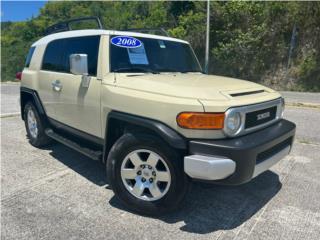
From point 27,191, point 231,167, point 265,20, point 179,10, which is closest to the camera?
point 231,167

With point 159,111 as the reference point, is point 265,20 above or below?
above

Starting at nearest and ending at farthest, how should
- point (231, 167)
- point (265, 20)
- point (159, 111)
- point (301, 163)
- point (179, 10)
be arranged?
point (231, 167) < point (159, 111) < point (301, 163) < point (265, 20) < point (179, 10)

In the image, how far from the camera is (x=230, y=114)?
298cm

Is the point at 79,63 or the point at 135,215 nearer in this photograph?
the point at 135,215

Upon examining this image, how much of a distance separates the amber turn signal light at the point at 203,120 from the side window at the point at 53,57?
2.59 meters

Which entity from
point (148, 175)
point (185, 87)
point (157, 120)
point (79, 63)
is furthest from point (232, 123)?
point (79, 63)

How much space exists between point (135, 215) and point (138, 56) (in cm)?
194

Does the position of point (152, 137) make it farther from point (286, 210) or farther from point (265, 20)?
point (265, 20)

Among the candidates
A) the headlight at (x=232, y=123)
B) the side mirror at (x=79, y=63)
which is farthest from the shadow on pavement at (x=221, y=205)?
the side mirror at (x=79, y=63)

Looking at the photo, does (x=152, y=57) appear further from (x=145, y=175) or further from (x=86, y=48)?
(x=145, y=175)

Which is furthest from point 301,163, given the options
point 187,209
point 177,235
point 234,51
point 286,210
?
point 234,51

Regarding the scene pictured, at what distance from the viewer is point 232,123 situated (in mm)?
3043

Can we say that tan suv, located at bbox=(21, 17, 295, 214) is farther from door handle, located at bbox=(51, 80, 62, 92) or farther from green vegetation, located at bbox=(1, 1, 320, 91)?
green vegetation, located at bbox=(1, 1, 320, 91)

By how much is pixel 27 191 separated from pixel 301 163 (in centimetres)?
397
